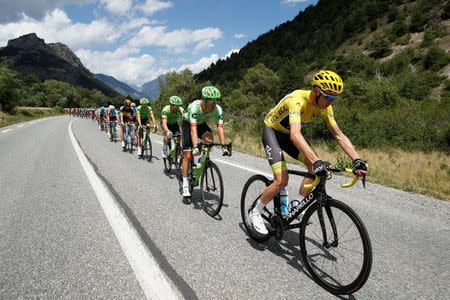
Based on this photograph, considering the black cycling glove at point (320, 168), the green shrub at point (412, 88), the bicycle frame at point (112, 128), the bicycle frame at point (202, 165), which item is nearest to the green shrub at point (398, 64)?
the green shrub at point (412, 88)

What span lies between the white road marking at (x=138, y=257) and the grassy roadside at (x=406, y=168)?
19.0 ft

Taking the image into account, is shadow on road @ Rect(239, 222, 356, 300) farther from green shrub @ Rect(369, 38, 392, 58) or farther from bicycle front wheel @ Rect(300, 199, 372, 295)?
green shrub @ Rect(369, 38, 392, 58)

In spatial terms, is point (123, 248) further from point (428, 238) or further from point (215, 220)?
point (428, 238)

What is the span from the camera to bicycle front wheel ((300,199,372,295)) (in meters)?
3.02

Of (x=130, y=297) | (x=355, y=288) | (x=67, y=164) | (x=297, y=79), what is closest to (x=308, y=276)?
(x=355, y=288)

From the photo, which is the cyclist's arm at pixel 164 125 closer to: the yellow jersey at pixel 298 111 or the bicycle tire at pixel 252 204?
the bicycle tire at pixel 252 204

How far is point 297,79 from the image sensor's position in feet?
255

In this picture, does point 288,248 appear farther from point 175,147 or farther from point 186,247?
point 175,147

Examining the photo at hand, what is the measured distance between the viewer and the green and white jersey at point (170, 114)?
8.95 m

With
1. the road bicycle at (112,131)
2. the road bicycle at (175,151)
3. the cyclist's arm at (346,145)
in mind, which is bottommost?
the road bicycle at (112,131)

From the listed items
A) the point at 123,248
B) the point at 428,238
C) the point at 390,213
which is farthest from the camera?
the point at 390,213

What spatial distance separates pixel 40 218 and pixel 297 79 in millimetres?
77324

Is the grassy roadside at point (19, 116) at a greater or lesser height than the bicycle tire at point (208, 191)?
lesser

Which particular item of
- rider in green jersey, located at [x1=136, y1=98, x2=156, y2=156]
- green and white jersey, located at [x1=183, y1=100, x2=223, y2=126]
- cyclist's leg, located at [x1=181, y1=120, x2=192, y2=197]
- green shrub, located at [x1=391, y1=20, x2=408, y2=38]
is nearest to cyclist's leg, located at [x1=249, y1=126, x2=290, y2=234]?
green and white jersey, located at [x1=183, y1=100, x2=223, y2=126]
